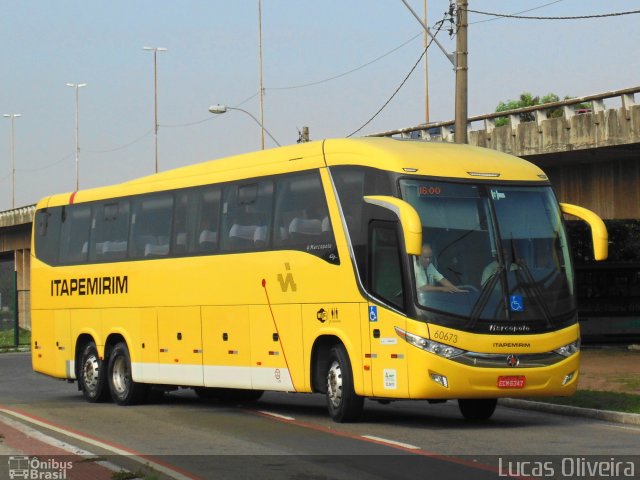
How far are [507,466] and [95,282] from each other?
1287 cm

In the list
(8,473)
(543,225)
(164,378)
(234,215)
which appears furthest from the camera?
(164,378)

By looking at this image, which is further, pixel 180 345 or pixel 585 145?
pixel 585 145

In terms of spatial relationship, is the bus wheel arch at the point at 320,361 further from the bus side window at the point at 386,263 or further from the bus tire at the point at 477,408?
the bus tire at the point at 477,408

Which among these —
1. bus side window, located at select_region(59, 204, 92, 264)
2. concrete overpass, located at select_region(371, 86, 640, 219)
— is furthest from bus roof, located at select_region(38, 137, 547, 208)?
concrete overpass, located at select_region(371, 86, 640, 219)

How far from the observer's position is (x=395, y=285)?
16609mm

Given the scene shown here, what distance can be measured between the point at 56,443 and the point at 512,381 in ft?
18.6

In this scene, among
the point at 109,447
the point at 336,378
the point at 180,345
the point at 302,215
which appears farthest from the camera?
the point at 180,345

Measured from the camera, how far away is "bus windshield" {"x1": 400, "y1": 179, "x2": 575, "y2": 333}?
1630 centimetres

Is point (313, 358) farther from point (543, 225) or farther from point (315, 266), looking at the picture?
point (543, 225)

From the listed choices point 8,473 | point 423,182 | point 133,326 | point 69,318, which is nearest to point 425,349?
point 423,182

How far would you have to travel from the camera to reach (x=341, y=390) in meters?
17.4

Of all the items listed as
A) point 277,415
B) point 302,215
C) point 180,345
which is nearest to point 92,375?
point 180,345

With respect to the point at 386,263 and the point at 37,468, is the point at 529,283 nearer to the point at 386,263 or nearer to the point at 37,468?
the point at 386,263

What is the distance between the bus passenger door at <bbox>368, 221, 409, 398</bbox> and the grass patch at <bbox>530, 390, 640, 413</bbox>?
372cm
